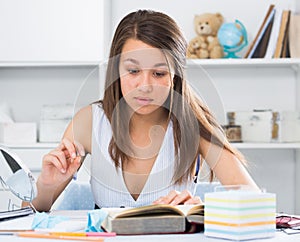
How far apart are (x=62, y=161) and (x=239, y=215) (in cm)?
53

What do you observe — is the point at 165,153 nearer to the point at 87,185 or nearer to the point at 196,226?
the point at 87,185

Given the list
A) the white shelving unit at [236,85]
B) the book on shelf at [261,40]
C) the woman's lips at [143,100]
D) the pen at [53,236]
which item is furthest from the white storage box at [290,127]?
the pen at [53,236]

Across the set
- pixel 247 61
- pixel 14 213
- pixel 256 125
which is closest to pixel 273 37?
pixel 247 61

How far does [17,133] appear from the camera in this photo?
313 centimetres

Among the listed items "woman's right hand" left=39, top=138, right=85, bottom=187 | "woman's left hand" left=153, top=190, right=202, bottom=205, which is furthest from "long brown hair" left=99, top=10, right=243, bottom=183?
"woman's left hand" left=153, top=190, right=202, bottom=205

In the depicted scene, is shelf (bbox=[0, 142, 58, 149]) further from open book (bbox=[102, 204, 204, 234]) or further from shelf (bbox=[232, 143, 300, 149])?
open book (bbox=[102, 204, 204, 234])

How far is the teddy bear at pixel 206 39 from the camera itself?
10.4 ft

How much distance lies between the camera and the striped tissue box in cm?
115

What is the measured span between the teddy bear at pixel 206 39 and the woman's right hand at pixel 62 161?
5.37 ft

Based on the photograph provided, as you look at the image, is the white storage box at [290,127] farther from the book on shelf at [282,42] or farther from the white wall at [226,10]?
the white wall at [226,10]

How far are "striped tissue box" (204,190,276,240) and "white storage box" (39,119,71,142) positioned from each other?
6.56 ft

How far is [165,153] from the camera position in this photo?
1.85 meters

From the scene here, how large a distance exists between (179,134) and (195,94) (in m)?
0.14

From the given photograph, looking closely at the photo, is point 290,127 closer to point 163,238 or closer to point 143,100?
point 143,100
